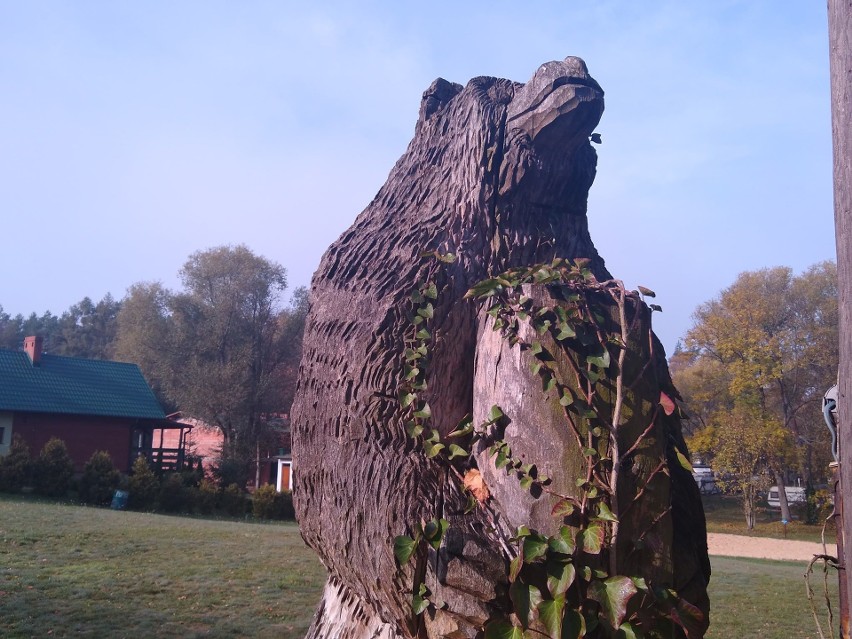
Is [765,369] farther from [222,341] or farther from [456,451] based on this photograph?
[456,451]

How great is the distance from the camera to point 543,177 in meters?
2.89

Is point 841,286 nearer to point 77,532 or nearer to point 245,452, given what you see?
point 77,532

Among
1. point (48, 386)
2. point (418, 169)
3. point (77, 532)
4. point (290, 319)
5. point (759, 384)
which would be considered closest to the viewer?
point (418, 169)

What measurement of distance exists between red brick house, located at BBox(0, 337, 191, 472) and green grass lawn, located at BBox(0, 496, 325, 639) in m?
13.2

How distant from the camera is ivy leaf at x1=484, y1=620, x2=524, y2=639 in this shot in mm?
2156

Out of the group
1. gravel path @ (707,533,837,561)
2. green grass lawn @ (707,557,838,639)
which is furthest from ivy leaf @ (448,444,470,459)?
gravel path @ (707,533,837,561)

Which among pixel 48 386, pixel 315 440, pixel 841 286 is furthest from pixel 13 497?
pixel 841 286

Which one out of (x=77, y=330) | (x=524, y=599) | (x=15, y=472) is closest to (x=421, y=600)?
(x=524, y=599)

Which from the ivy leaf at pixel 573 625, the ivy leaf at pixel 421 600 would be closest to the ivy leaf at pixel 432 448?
the ivy leaf at pixel 421 600

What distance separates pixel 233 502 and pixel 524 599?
23821 millimetres

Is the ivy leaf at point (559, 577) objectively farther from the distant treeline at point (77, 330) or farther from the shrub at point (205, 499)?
the distant treeline at point (77, 330)

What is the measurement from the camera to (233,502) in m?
24.6

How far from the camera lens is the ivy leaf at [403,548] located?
2287 millimetres

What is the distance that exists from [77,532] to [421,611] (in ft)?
43.2
